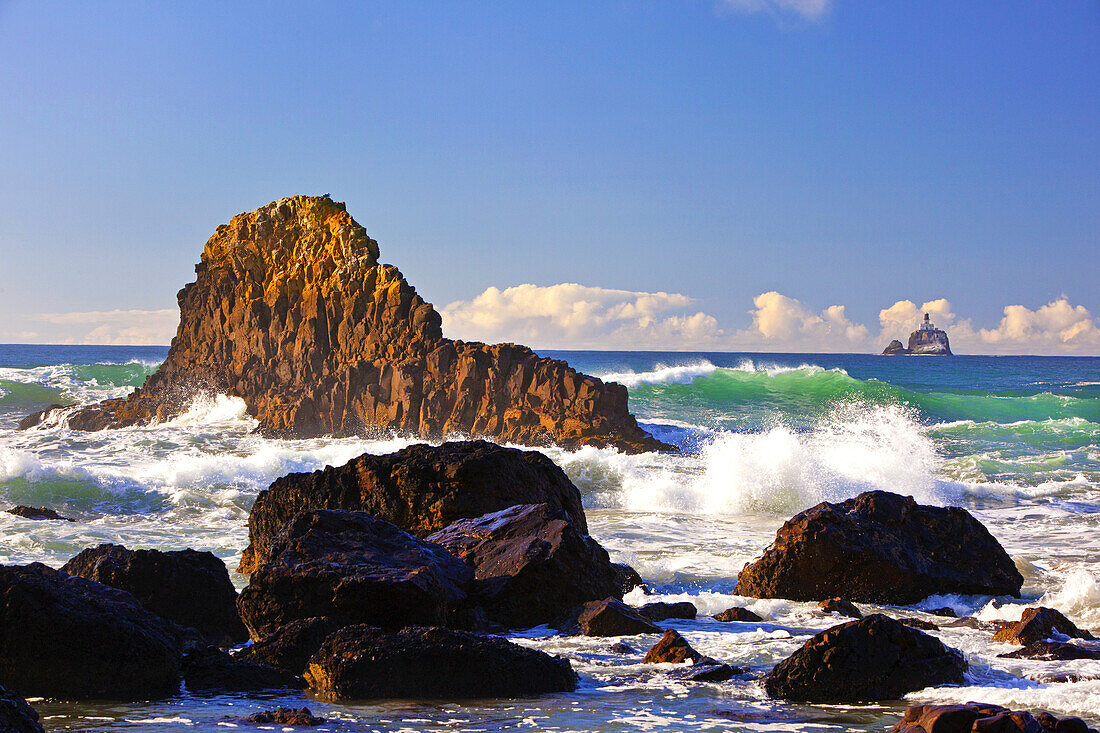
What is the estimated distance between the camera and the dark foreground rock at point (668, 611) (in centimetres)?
719

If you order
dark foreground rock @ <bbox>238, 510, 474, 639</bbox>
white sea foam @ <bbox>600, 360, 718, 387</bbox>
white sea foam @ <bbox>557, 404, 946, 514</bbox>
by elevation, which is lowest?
white sea foam @ <bbox>557, 404, 946, 514</bbox>

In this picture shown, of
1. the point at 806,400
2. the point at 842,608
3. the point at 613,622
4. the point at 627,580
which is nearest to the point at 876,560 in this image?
the point at 842,608

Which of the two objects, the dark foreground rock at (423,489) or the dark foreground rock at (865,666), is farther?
the dark foreground rock at (423,489)

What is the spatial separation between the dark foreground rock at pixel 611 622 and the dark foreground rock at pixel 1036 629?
2.30m

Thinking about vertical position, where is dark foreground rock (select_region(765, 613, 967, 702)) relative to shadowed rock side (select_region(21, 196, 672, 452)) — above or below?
below

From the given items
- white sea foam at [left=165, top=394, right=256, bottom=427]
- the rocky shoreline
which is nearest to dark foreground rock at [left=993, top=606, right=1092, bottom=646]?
the rocky shoreline

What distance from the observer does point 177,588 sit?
22.0 feet

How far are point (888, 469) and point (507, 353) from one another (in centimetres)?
1042

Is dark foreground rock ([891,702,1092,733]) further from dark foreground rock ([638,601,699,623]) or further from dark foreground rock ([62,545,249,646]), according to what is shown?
dark foreground rock ([62,545,249,646])

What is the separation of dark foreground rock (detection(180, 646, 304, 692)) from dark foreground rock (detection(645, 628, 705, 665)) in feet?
6.69

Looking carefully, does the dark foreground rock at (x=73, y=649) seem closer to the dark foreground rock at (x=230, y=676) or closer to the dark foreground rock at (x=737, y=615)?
the dark foreground rock at (x=230, y=676)

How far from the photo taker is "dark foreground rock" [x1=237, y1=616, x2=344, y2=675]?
17.8 ft

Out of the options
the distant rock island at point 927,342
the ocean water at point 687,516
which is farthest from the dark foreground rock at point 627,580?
the distant rock island at point 927,342

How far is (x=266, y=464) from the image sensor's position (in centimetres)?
1678
